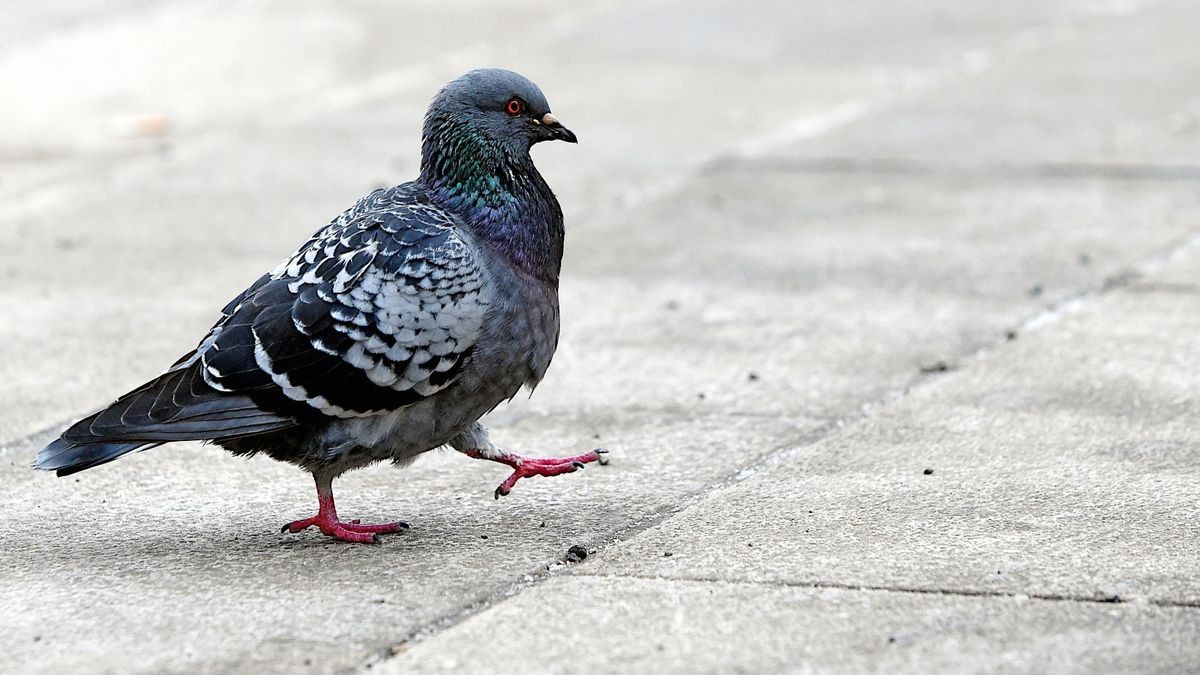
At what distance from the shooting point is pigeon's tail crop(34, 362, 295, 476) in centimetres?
423

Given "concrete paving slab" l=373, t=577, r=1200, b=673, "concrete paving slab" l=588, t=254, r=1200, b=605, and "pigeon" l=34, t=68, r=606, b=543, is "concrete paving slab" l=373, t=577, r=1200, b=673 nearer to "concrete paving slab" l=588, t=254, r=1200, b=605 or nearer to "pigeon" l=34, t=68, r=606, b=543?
"concrete paving slab" l=588, t=254, r=1200, b=605

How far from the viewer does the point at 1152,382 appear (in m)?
5.58

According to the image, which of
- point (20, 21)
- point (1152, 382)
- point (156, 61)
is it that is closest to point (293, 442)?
point (1152, 382)

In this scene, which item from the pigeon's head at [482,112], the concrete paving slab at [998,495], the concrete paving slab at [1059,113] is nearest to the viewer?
the concrete paving slab at [998,495]

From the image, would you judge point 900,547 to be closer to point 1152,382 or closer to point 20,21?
point 1152,382

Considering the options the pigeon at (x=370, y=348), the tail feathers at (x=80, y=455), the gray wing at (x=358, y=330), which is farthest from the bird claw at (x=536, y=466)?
the tail feathers at (x=80, y=455)

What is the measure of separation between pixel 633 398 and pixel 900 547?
163cm

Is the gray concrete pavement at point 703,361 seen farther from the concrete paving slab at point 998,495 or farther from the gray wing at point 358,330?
the gray wing at point 358,330

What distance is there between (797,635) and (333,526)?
4.30 feet

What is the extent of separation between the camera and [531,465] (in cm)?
473

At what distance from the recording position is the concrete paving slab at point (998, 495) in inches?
160

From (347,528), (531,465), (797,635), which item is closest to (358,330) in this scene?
(347,528)

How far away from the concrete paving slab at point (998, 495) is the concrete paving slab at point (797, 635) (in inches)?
5.0

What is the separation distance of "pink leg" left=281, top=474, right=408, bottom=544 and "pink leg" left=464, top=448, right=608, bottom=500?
33cm
